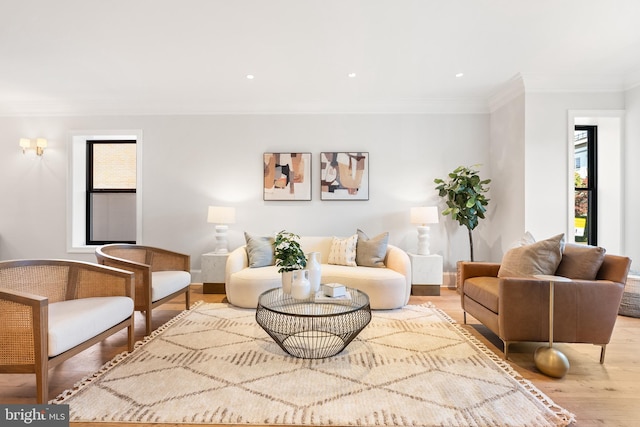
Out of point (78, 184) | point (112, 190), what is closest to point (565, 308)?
point (112, 190)

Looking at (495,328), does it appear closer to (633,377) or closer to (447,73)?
(633,377)

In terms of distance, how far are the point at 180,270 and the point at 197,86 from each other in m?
2.35

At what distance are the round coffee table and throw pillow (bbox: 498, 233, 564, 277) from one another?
1.31 meters

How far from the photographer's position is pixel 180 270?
11.7 feet

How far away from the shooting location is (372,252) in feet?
12.9

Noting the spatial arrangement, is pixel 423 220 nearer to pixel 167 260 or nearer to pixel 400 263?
pixel 400 263

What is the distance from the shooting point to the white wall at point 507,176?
4020 millimetres

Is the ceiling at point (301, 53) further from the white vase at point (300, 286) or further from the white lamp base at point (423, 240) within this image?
the white vase at point (300, 286)

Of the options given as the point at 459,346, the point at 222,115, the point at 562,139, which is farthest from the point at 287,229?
the point at 562,139

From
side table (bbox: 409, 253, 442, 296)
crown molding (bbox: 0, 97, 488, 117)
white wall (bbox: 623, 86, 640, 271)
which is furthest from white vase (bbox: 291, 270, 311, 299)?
white wall (bbox: 623, 86, 640, 271)

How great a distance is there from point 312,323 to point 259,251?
170 cm

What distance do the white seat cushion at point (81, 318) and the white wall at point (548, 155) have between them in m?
4.32

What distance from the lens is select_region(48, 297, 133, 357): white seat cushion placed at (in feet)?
5.95

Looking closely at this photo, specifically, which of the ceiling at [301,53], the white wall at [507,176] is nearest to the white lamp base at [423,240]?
the white wall at [507,176]
